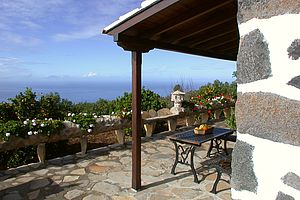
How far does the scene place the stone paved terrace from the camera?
3453 mm

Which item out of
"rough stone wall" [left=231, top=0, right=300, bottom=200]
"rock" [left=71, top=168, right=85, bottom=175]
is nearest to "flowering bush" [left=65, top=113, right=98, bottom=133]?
"rock" [left=71, top=168, right=85, bottom=175]

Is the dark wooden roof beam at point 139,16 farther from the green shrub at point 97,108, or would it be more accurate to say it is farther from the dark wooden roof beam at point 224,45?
the green shrub at point 97,108

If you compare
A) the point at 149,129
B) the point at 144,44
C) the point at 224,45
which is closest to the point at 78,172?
the point at 144,44

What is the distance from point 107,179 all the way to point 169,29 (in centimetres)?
251

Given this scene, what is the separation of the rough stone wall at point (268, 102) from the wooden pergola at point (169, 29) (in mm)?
1306

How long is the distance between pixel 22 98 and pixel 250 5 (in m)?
4.71

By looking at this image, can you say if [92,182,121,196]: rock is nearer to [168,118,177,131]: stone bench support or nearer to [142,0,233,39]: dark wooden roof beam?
[142,0,233,39]: dark wooden roof beam

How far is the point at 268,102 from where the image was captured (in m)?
1.32

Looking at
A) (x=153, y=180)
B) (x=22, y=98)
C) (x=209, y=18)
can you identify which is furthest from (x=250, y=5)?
(x=22, y=98)

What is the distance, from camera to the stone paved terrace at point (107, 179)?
3.45m

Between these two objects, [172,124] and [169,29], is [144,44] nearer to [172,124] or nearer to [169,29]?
[169,29]

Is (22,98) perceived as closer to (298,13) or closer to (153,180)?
(153,180)

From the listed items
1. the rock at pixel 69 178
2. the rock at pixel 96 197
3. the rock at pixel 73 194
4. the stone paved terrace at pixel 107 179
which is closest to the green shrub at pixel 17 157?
the stone paved terrace at pixel 107 179

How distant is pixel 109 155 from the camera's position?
5.12 meters
